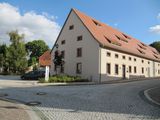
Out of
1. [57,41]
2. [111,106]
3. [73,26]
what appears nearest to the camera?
[111,106]

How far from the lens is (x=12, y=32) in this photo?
50500 millimetres

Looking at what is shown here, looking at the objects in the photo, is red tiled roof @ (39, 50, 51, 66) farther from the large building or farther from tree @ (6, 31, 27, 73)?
the large building

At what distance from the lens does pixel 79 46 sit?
31781 millimetres

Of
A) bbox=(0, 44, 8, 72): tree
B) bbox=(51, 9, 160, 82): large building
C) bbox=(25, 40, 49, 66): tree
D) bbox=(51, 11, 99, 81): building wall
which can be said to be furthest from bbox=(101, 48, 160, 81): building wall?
bbox=(25, 40, 49, 66): tree

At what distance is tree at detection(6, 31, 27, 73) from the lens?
49.1 meters

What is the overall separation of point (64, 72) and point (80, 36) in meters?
6.18

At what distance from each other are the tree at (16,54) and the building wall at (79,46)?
1587 cm

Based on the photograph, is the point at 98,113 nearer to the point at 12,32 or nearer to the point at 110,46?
the point at 110,46

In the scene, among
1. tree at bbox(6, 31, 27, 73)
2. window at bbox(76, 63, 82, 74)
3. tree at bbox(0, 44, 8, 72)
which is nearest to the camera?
window at bbox(76, 63, 82, 74)

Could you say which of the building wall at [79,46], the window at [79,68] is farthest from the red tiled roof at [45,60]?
the window at [79,68]

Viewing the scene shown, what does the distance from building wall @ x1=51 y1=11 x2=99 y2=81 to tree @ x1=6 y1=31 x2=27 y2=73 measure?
52.1ft

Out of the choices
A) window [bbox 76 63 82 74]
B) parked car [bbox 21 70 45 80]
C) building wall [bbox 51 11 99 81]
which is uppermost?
building wall [bbox 51 11 99 81]

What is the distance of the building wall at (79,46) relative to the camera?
29172 mm

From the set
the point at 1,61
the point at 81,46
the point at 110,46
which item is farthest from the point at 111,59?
the point at 1,61
